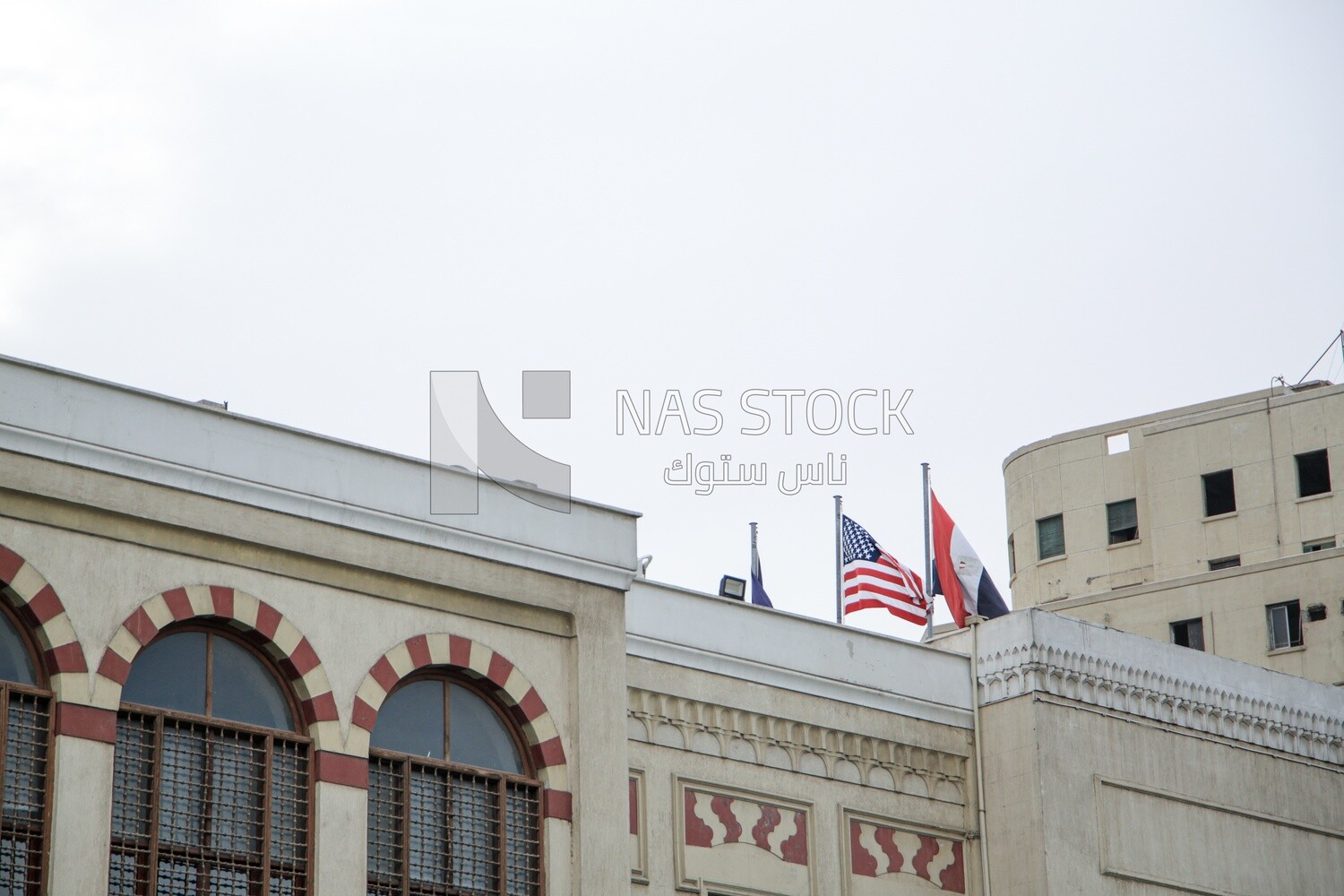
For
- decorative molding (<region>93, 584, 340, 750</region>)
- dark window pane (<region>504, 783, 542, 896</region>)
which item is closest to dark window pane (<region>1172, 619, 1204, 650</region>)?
dark window pane (<region>504, 783, 542, 896</region>)

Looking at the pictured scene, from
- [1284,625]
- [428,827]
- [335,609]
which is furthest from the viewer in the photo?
[1284,625]

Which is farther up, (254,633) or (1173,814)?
(254,633)

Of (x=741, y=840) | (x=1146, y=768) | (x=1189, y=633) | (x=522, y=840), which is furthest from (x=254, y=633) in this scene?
(x=1189, y=633)

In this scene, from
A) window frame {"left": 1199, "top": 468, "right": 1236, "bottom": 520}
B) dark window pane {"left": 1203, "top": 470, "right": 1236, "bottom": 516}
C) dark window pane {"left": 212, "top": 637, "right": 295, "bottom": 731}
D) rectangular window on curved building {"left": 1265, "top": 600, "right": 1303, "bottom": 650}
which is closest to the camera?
dark window pane {"left": 212, "top": 637, "right": 295, "bottom": 731}

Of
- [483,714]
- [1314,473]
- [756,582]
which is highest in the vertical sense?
[1314,473]

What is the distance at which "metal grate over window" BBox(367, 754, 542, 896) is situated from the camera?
21328 millimetres

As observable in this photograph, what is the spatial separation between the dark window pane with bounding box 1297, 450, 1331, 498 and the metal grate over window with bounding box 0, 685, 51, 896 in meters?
36.7

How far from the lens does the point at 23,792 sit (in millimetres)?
18938

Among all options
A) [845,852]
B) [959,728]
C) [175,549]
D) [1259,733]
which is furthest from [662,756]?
[1259,733]

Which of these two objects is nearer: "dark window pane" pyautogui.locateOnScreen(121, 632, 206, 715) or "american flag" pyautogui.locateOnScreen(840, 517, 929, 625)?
"dark window pane" pyautogui.locateOnScreen(121, 632, 206, 715)

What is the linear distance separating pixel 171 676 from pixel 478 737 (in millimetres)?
3422

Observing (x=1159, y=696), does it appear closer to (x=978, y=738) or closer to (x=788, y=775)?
(x=978, y=738)

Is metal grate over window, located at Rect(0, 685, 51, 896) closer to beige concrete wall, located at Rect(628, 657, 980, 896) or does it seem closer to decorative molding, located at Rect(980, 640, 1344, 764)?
beige concrete wall, located at Rect(628, 657, 980, 896)

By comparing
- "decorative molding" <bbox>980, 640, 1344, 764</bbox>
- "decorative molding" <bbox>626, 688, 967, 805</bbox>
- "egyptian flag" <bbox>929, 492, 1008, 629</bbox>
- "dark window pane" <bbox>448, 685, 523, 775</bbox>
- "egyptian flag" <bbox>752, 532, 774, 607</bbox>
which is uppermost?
"egyptian flag" <bbox>752, 532, 774, 607</bbox>
